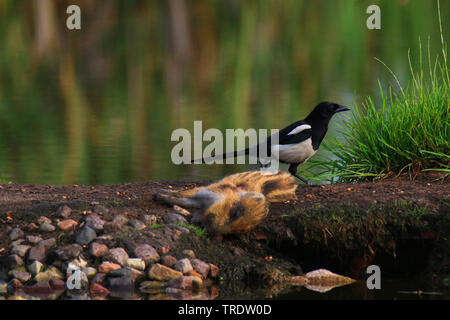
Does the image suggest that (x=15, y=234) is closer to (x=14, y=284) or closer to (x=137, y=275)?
(x=14, y=284)

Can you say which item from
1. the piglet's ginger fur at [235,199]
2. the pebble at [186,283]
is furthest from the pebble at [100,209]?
the pebble at [186,283]

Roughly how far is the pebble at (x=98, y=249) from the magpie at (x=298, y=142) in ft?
6.73

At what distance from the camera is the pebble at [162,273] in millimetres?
5195

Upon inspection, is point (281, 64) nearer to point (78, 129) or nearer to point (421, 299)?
point (78, 129)

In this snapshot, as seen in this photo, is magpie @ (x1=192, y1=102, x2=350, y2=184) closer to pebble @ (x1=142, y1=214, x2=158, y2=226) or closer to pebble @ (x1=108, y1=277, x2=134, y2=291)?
pebble @ (x1=142, y1=214, x2=158, y2=226)

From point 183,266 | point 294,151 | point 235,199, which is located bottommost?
point 183,266

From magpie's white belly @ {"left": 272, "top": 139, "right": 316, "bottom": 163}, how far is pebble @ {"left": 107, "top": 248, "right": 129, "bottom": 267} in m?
2.26

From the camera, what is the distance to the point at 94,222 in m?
5.57

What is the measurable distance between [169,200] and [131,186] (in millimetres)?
909

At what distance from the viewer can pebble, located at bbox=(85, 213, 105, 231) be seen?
18.2 feet

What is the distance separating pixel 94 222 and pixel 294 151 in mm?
2237

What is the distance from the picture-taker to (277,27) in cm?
2555

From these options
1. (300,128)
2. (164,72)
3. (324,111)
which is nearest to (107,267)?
(300,128)

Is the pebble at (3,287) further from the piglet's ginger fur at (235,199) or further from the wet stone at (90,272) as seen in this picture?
the piglet's ginger fur at (235,199)
